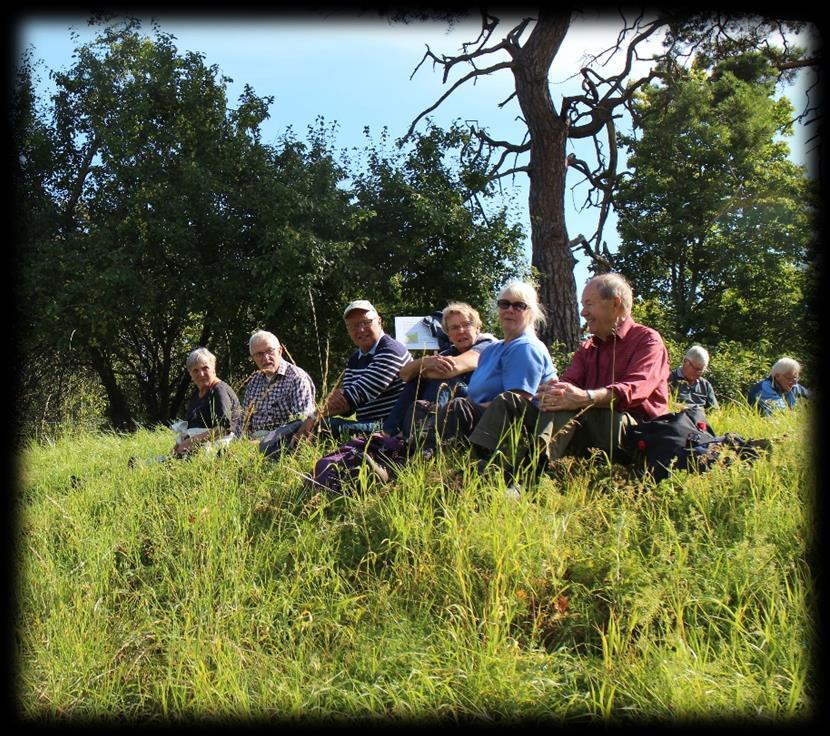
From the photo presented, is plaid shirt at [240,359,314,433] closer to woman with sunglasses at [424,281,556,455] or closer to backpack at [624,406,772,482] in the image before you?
woman with sunglasses at [424,281,556,455]

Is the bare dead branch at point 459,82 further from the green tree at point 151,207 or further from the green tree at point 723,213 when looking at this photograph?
the green tree at point 723,213

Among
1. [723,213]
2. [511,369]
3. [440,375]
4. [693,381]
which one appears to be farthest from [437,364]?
[723,213]

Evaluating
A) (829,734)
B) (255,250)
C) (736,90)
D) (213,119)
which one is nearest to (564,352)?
(255,250)

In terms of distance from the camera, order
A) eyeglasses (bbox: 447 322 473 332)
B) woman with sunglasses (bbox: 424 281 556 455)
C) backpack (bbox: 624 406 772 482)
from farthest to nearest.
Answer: eyeglasses (bbox: 447 322 473 332)
woman with sunglasses (bbox: 424 281 556 455)
backpack (bbox: 624 406 772 482)

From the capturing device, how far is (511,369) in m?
4.29

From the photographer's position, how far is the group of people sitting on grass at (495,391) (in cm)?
390

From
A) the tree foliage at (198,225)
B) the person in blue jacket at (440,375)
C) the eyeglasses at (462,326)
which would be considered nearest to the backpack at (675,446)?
the person in blue jacket at (440,375)

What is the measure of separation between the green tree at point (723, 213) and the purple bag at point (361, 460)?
18482mm

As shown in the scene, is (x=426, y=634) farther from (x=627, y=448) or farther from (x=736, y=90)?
(x=736, y=90)

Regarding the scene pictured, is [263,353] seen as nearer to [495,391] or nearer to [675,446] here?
[495,391]

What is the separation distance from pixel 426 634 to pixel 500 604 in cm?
30

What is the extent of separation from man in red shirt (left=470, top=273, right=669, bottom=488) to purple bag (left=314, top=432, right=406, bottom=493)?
0.49 m

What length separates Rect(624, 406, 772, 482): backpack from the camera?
3.78 m

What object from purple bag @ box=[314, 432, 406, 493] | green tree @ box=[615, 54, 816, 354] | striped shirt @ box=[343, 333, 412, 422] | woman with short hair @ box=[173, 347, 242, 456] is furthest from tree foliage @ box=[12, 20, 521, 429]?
green tree @ box=[615, 54, 816, 354]
